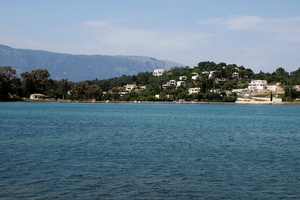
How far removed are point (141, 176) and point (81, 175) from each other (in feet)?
7.74

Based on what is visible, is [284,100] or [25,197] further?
[284,100]

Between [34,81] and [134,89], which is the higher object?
[34,81]

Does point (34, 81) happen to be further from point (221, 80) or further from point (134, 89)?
point (221, 80)

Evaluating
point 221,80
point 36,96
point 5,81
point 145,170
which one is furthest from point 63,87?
point 145,170

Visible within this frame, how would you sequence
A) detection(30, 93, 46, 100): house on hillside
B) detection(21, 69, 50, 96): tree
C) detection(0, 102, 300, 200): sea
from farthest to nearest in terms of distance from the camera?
detection(30, 93, 46, 100): house on hillside < detection(21, 69, 50, 96): tree < detection(0, 102, 300, 200): sea

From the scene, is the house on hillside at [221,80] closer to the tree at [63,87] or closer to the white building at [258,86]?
the white building at [258,86]

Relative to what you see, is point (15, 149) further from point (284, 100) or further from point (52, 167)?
point (284, 100)

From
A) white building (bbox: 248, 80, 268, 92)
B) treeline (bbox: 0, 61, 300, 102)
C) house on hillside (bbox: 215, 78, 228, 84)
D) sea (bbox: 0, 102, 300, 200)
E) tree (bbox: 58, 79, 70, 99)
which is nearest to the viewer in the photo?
sea (bbox: 0, 102, 300, 200)

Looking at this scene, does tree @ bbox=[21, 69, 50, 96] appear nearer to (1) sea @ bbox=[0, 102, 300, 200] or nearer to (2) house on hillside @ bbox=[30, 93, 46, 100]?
(2) house on hillside @ bbox=[30, 93, 46, 100]

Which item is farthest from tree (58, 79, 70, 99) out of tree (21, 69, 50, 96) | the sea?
the sea

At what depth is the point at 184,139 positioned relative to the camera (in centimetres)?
3055

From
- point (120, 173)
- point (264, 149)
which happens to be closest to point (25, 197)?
point (120, 173)

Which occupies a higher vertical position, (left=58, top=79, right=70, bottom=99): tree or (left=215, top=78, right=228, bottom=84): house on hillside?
(left=215, top=78, right=228, bottom=84): house on hillside

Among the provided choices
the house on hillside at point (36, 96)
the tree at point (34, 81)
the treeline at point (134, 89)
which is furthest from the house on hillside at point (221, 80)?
the house on hillside at point (36, 96)
